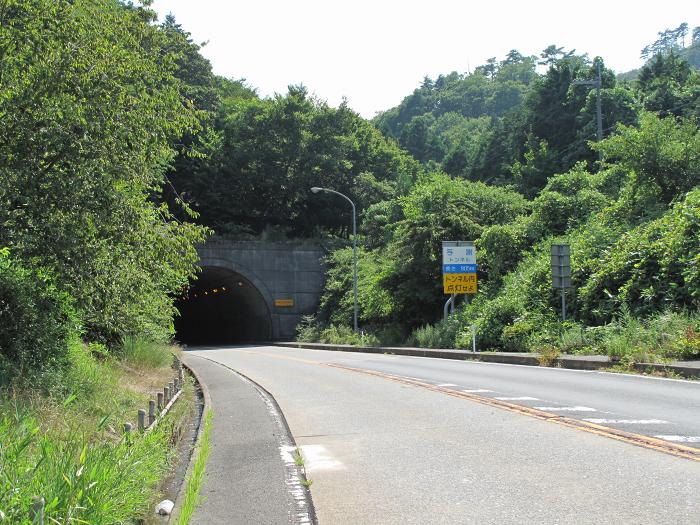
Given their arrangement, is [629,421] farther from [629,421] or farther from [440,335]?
[440,335]

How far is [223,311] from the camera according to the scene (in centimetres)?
5981

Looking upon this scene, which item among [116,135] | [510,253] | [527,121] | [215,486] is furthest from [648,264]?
[527,121]

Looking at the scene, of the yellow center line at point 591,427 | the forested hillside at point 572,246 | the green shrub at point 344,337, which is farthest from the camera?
the green shrub at point 344,337

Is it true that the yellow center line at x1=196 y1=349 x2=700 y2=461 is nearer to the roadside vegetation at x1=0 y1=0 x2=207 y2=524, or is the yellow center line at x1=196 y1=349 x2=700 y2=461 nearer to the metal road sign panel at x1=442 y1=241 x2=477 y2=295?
the roadside vegetation at x1=0 y1=0 x2=207 y2=524

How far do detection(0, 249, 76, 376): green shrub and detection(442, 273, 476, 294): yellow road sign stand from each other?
18790mm

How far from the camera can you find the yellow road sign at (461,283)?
2766 cm

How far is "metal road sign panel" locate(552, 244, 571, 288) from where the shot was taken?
2083 cm

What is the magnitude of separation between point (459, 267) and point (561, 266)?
22.8 feet

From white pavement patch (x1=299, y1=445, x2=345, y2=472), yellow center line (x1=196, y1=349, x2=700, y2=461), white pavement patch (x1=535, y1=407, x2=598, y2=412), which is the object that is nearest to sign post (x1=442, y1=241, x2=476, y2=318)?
yellow center line (x1=196, y1=349, x2=700, y2=461)

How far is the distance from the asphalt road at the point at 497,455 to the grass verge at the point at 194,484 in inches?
40.1

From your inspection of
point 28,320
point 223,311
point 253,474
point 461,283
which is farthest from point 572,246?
point 223,311

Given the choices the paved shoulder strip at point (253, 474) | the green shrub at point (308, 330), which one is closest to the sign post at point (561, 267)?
the paved shoulder strip at point (253, 474)

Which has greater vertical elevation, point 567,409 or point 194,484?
point 567,409

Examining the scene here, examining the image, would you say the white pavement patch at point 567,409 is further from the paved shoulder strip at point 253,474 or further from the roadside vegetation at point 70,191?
the roadside vegetation at point 70,191
